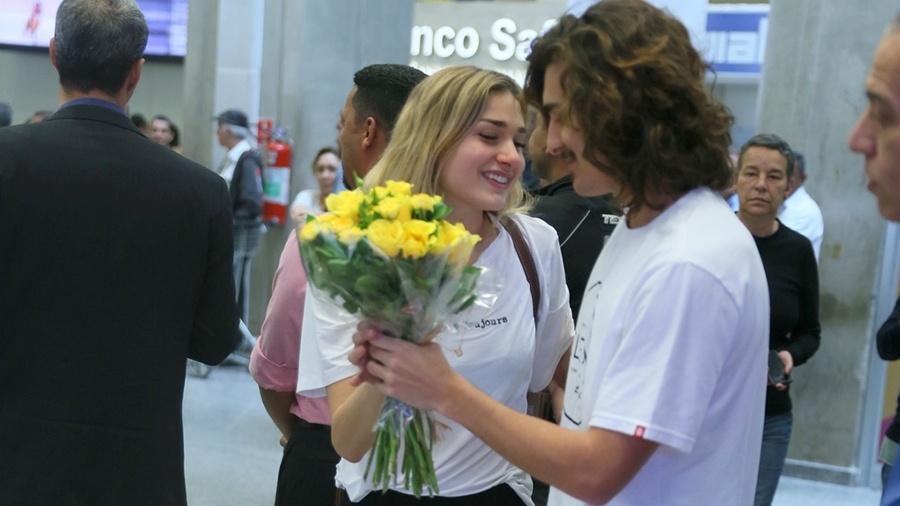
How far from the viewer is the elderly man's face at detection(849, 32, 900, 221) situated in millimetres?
1474

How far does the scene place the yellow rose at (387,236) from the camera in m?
1.90

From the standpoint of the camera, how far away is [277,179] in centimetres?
938

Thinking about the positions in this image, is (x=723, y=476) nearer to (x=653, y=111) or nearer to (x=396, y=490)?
(x=653, y=111)

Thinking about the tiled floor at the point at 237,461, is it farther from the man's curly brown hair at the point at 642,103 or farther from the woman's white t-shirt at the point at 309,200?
the man's curly brown hair at the point at 642,103

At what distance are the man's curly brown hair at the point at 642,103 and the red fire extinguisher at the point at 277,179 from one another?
7.52 meters

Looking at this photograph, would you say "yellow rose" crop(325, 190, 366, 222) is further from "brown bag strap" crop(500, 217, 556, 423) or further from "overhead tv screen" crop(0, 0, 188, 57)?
"overhead tv screen" crop(0, 0, 188, 57)

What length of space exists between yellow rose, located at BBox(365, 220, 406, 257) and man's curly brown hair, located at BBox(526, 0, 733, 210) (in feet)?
1.06

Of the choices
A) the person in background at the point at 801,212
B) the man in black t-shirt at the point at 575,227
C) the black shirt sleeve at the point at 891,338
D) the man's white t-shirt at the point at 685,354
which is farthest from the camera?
the person in background at the point at 801,212

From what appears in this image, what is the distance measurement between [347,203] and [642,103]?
531 millimetres

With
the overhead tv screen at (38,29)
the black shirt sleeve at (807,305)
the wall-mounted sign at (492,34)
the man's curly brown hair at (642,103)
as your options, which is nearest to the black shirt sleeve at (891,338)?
the black shirt sleeve at (807,305)

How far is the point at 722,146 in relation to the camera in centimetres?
193

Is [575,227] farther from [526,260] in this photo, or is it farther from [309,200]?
[309,200]

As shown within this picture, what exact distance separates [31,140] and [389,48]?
23.7 ft

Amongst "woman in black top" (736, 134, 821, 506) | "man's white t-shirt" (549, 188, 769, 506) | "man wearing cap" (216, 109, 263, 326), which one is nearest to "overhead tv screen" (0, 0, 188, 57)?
"man wearing cap" (216, 109, 263, 326)
